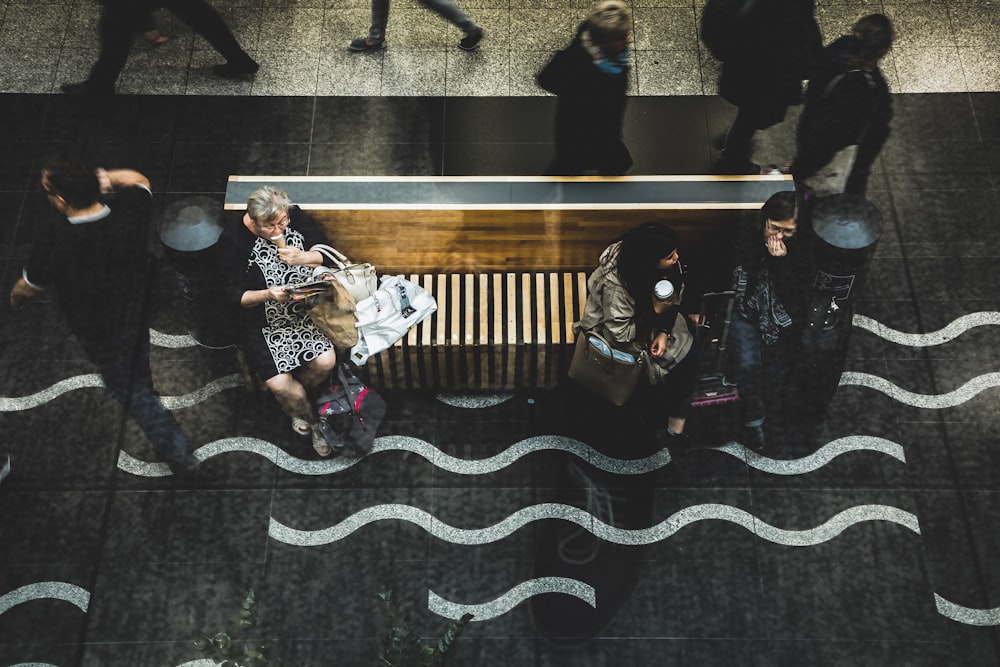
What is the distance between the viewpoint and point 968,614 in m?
4.74

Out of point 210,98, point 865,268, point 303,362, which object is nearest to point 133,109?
point 210,98

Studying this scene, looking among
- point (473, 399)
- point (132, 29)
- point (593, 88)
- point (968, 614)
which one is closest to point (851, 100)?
point (593, 88)

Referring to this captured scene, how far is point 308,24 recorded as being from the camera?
6730mm

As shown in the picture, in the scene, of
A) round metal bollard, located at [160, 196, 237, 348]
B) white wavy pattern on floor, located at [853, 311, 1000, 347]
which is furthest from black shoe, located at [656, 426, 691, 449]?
round metal bollard, located at [160, 196, 237, 348]

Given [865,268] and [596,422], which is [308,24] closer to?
[596,422]

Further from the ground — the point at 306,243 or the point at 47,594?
the point at 306,243

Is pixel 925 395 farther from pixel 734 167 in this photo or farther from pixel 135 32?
pixel 135 32

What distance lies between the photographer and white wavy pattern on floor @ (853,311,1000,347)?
18.2 feet

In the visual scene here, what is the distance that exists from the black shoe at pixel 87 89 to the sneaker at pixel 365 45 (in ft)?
5.82

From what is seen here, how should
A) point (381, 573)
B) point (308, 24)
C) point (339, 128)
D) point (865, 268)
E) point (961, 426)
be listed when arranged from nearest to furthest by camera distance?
point (381, 573)
point (961, 426)
point (865, 268)
point (339, 128)
point (308, 24)

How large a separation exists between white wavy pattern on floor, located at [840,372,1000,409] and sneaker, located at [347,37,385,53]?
13.4ft

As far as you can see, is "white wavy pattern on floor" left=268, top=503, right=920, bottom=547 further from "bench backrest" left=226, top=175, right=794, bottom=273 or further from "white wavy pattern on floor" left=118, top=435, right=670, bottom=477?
"bench backrest" left=226, top=175, right=794, bottom=273

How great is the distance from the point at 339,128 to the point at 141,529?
9.98ft

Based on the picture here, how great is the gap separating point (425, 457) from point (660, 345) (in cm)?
155
